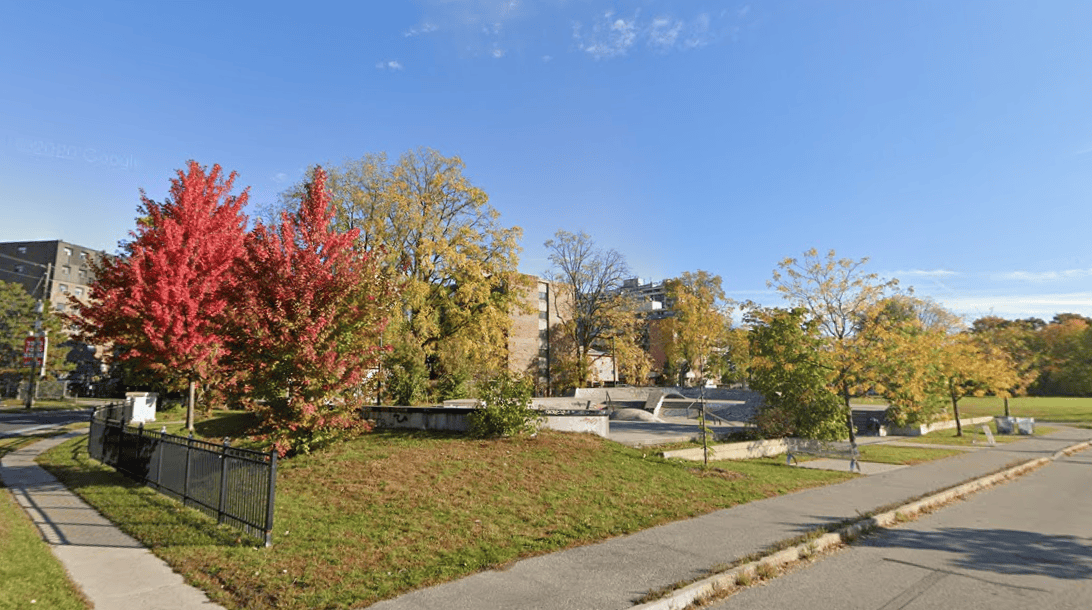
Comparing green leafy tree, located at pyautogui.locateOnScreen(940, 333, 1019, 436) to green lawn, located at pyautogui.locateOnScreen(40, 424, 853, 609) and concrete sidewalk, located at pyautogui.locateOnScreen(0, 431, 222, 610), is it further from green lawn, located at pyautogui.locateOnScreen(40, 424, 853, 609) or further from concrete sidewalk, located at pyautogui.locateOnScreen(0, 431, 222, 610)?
concrete sidewalk, located at pyautogui.locateOnScreen(0, 431, 222, 610)

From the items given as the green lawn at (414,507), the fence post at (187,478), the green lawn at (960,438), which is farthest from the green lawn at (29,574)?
the green lawn at (960,438)

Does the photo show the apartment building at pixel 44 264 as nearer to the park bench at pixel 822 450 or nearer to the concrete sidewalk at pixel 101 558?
the concrete sidewalk at pixel 101 558

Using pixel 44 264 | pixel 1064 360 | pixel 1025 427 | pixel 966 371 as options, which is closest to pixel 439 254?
pixel 966 371

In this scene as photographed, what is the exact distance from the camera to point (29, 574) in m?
5.90

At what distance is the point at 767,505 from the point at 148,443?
12379 mm

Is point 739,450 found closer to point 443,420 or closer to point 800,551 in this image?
point 443,420

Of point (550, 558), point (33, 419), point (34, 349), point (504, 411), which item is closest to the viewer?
point (550, 558)

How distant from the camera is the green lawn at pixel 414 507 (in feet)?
20.5

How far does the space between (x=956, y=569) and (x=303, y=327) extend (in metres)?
12.0

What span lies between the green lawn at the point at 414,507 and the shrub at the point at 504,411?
18.0 inches

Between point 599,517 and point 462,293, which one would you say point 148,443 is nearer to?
point 599,517

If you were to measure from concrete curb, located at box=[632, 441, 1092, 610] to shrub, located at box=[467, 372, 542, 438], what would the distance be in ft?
25.1

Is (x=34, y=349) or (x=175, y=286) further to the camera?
(x=34, y=349)

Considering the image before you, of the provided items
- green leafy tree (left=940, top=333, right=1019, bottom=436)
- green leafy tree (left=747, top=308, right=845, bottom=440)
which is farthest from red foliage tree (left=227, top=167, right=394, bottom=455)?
green leafy tree (left=940, top=333, right=1019, bottom=436)
